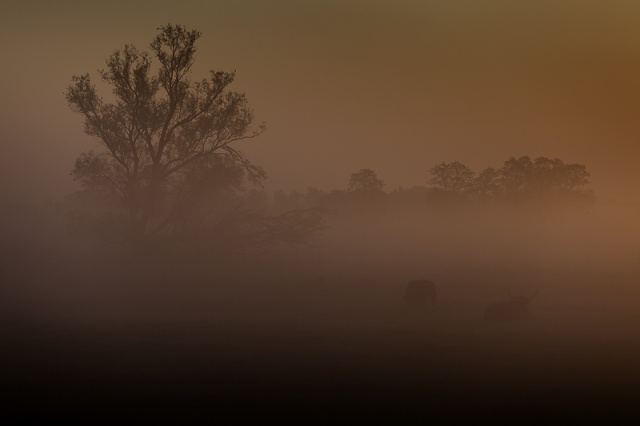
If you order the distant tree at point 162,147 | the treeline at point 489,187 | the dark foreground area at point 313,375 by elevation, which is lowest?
the dark foreground area at point 313,375

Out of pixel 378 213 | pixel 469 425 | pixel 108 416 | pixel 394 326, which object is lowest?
pixel 108 416

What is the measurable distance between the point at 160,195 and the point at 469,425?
100 ft

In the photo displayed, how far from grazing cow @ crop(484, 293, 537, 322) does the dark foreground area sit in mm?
1458

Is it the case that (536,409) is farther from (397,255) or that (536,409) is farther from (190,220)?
(397,255)

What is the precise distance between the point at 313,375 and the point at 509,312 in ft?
34.3

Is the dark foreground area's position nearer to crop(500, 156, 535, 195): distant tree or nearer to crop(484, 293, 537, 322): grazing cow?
crop(484, 293, 537, 322): grazing cow

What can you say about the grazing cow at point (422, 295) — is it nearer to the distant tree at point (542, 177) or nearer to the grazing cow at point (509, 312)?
the grazing cow at point (509, 312)

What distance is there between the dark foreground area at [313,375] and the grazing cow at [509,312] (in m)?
1.46

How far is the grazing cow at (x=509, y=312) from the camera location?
22.0 metres

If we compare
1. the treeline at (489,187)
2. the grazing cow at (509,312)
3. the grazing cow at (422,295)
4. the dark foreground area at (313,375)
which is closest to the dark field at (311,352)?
the dark foreground area at (313,375)

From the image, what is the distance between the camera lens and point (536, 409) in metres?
12.8

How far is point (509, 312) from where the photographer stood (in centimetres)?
2225

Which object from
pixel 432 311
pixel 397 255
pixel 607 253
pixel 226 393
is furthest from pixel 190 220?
pixel 607 253

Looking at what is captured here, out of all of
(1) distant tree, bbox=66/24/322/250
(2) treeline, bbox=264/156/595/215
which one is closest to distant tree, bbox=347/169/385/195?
(2) treeline, bbox=264/156/595/215
